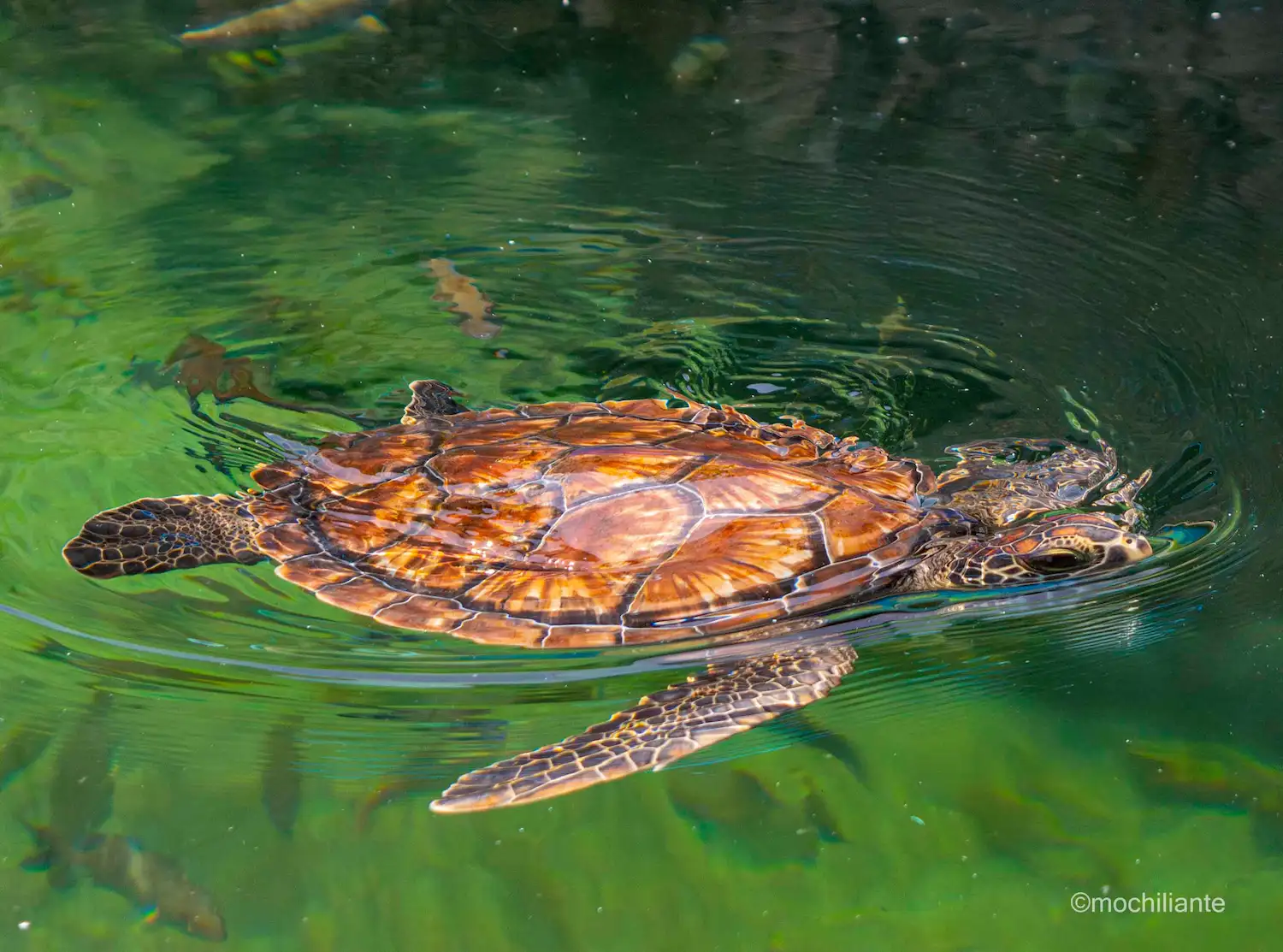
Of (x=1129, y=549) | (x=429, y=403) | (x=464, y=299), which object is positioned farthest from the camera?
(x=464, y=299)

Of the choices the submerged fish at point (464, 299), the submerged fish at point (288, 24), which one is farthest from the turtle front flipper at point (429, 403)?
the submerged fish at point (288, 24)

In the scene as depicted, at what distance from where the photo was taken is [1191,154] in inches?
210

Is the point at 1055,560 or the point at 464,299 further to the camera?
the point at 464,299

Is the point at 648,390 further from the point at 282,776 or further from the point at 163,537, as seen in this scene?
the point at 282,776

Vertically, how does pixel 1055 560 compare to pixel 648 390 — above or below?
above

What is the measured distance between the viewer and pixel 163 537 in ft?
11.8

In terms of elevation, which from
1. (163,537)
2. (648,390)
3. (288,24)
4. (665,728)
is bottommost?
(163,537)

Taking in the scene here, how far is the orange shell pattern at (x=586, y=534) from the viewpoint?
331 cm

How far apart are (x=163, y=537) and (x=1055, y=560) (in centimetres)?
318

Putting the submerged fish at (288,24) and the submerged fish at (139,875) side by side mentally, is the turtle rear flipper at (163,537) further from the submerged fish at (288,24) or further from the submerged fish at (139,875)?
the submerged fish at (288,24)

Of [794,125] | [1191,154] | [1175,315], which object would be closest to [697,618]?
[1175,315]

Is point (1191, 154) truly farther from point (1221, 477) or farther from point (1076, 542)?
point (1076, 542)

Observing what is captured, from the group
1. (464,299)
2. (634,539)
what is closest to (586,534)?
(634,539)

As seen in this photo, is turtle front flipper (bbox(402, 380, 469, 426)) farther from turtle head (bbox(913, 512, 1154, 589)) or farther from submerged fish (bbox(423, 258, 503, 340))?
turtle head (bbox(913, 512, 1154, 589))
